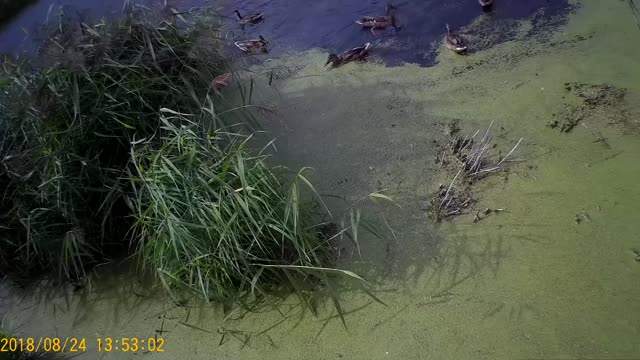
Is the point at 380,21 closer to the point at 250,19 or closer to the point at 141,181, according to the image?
the point at 250,19

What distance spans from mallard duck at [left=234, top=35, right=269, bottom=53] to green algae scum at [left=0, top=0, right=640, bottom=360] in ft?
2.14

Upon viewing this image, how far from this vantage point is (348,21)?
155 inches

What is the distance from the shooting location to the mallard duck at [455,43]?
335 cm

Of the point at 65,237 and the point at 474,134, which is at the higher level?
the point at 65,237

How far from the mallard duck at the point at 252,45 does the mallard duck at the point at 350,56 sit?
0.57m

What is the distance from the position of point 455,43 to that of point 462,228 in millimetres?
1447

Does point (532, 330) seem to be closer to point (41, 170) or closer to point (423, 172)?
point (423, 172)

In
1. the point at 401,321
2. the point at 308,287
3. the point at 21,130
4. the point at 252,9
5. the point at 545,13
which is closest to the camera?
the point at 401,321

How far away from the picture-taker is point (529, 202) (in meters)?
2.49

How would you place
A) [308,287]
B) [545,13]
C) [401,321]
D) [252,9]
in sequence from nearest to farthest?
[401,321], [308,287], [545,13], [252,9]

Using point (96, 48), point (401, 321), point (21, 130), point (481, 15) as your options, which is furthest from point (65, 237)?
point (481, 15)

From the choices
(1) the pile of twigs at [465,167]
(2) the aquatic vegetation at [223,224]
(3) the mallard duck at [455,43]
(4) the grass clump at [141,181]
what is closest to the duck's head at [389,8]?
(3) the mallard duck at [455,43]

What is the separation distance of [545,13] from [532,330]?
2316 millimetres

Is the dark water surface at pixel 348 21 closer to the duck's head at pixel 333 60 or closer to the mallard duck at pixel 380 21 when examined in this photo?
the mallard duck at pixel 380 21
